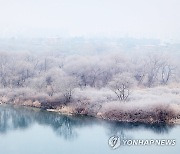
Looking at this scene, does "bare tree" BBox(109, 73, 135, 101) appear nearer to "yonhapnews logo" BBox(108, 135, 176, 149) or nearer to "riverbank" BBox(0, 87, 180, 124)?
"riverbank" BBox(0, 87, 180, 124)

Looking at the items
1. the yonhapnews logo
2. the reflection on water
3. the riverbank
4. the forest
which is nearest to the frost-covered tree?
the forest

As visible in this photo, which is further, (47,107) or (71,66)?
(71,66)

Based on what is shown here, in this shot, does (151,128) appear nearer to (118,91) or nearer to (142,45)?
(118,91)

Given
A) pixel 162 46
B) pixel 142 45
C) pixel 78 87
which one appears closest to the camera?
pixel 78 87

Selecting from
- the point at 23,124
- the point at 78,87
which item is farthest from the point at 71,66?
the point at 23,124

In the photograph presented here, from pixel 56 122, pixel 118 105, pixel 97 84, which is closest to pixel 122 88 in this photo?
pixel 118 105

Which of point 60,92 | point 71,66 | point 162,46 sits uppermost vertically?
point 162,46

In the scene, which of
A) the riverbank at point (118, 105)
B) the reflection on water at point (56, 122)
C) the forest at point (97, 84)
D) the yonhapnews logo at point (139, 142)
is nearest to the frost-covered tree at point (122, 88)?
the forest at point (97, 84)

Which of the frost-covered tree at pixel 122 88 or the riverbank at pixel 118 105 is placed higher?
the frost-covered tree at pixel 122 88

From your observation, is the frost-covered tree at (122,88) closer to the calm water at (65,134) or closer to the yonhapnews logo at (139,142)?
the calm water at (65,134)
